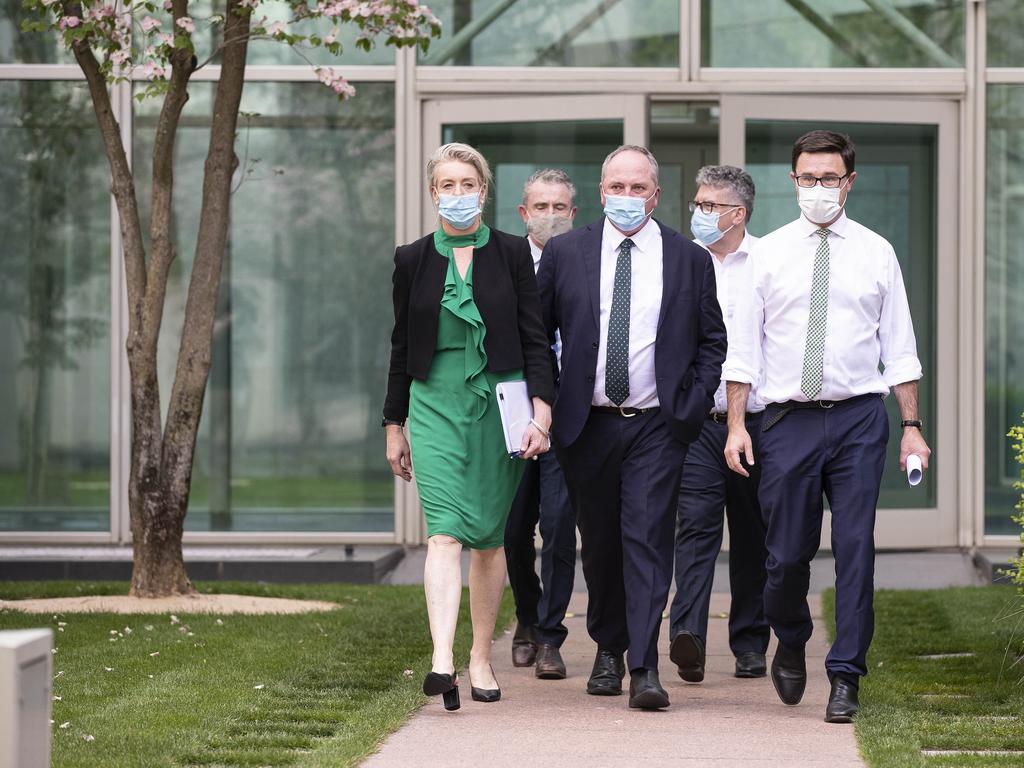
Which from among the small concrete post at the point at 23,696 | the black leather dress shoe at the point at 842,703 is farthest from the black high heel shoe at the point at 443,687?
the small concrete post at the point at 23,696

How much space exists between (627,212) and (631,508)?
1013mm

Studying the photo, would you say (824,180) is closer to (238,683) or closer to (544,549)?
(544,549)

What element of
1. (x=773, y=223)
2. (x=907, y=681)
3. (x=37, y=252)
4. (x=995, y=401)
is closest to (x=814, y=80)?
(x=773, y=223)

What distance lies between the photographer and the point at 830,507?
5.64 m

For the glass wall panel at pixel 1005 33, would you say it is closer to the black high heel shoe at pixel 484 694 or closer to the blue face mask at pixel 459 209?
the blue face mask at pixel 459 209

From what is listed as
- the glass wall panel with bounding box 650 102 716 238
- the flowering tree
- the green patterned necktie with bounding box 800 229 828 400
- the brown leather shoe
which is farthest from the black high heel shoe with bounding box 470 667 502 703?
the glass wall panel with bounding box 650 102 716 238

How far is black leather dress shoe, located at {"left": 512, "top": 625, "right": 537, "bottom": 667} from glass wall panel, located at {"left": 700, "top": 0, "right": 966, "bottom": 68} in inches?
222

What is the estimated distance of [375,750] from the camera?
4.94m

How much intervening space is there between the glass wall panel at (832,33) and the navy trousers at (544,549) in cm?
538

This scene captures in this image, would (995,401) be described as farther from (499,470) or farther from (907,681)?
(499,470)

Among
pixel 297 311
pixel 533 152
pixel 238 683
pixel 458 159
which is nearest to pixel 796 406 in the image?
pixel 458 159

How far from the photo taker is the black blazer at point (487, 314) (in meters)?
5.83

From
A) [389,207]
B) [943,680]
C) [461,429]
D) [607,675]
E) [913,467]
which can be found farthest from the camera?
[389,207]

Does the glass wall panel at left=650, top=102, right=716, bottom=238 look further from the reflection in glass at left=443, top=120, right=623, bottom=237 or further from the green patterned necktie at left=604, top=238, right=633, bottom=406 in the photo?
the green patterned necktie at left=604, top=238, right=633, bottom=406
